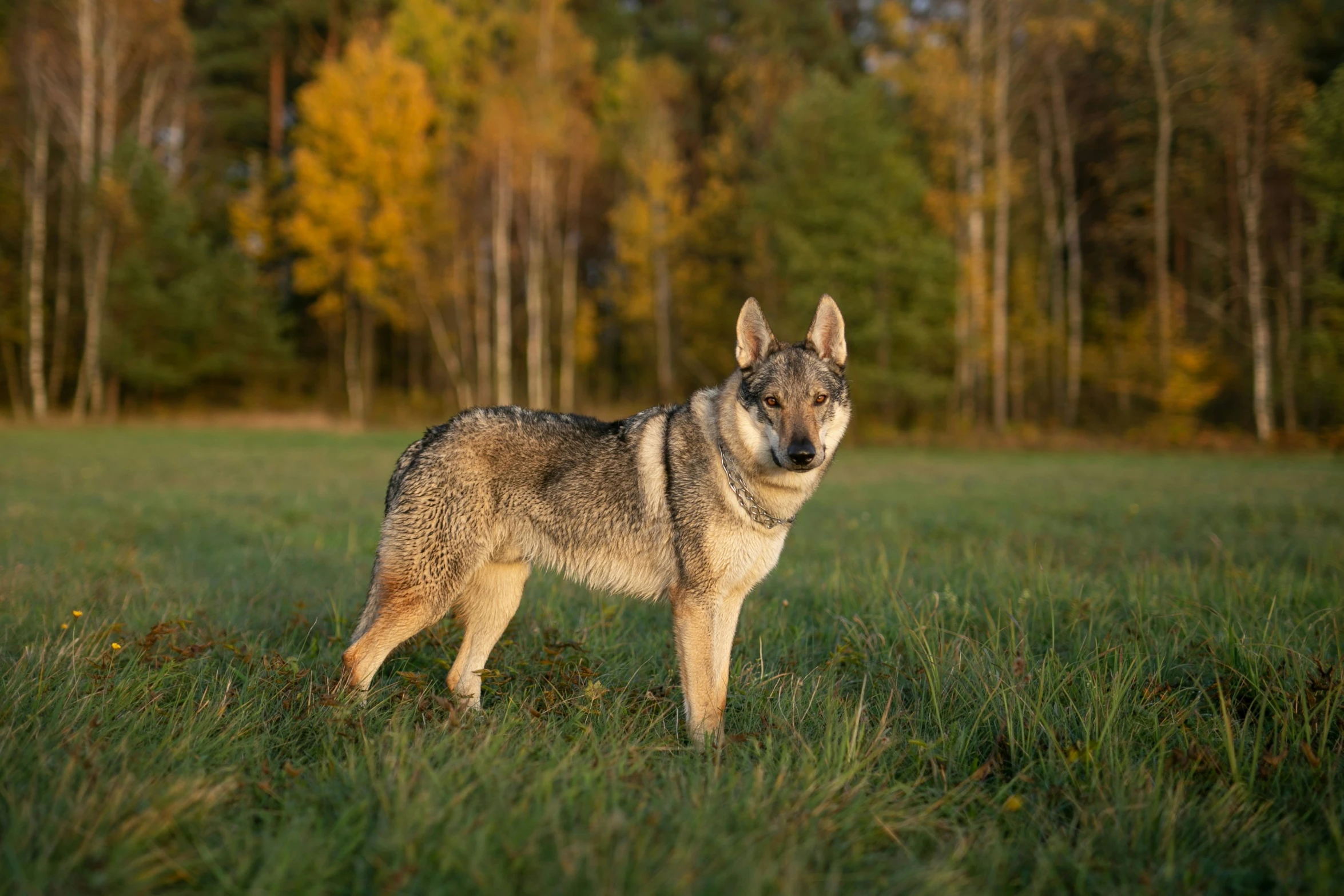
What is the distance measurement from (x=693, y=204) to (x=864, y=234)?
9.74 meters

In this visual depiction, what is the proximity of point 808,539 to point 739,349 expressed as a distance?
455cm

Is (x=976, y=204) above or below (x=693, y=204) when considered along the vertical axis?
below

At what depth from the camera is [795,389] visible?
388cm

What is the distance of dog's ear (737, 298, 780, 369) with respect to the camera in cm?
405

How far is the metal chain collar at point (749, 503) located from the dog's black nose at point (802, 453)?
35 cm

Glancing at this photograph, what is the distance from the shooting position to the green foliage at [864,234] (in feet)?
76.6

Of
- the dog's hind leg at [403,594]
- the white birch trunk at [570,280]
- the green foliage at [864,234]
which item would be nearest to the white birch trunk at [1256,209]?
the green foliage at [864,234]

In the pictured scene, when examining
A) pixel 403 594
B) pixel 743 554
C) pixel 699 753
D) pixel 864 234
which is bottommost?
pixel 699 753

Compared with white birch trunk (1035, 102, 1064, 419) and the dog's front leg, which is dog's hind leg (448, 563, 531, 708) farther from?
white birch trunk (1035, 102, 1064, 419)

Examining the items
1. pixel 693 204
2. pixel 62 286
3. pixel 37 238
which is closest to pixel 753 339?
pixel 693 204

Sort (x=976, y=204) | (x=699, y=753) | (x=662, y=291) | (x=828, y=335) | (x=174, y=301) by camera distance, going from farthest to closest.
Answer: (x=662, y=291), (x=174, y=301), (x=976, y=204), (x=828, y=335), (x=699, y=753)

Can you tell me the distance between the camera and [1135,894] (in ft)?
7.40

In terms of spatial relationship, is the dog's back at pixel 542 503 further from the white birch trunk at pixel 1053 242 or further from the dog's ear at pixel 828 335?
the white birch trunk at pixel 1053 242

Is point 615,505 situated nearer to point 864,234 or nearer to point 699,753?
point 699,753
